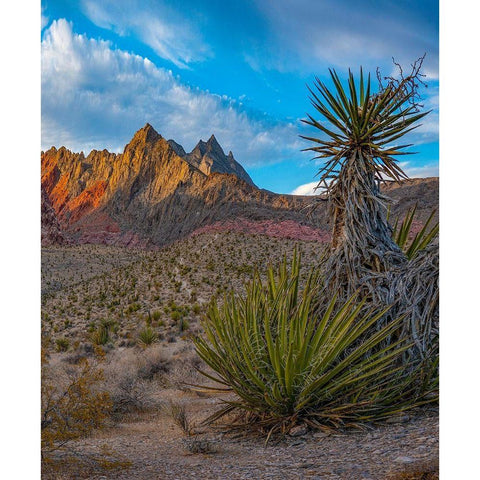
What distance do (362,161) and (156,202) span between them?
76.5 feet

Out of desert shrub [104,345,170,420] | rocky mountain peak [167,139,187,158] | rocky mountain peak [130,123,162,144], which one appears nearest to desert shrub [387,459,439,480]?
desert shrub [104,345,170,420]

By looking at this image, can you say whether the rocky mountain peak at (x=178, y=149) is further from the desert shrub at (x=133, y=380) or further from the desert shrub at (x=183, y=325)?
the desert shrub at (x=133, y=380)

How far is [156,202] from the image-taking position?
91.4 ft

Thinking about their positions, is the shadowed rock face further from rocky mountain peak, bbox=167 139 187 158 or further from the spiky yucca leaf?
the spiky yucca leaf

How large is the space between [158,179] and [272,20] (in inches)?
1139

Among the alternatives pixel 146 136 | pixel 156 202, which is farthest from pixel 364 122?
pixel 146 136

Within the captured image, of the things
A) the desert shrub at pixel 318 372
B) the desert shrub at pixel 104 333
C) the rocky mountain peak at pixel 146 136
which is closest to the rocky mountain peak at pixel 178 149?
the rocky mountain peak at pixel 146 136

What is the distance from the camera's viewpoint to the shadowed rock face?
2370cm

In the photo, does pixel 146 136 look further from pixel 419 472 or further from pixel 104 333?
pixel 419 472

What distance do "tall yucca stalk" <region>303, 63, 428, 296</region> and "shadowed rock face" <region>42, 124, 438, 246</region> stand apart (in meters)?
13.9
